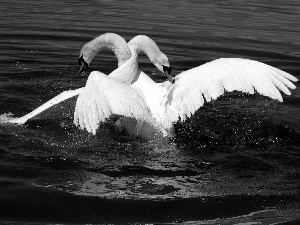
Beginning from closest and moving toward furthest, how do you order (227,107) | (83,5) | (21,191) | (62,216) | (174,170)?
1. (62,216)
2. (21,191)
3. (174,170)
4. (227,107)
5. (83,5)

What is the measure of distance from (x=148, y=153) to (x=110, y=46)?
81.7 inches

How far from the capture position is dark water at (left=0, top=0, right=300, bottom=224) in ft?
20.6

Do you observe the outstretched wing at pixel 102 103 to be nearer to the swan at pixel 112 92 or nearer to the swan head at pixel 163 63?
the swan at pixel 112 92

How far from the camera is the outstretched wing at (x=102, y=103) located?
6.95 meters

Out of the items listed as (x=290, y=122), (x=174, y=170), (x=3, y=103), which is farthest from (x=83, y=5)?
(x=174, y=170)

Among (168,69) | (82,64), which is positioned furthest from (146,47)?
(82,64)

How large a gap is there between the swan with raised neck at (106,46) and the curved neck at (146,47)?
0.12 meters

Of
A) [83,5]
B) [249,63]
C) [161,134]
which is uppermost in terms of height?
[83,5]

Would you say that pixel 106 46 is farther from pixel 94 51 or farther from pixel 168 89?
pixel 168 89

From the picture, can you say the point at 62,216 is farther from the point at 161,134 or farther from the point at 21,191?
the point at 161,134

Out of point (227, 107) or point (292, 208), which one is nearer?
point (292, 208)

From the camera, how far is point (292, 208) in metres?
6.37

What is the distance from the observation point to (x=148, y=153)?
7930 millimetres

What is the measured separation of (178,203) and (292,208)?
103 centimetres
